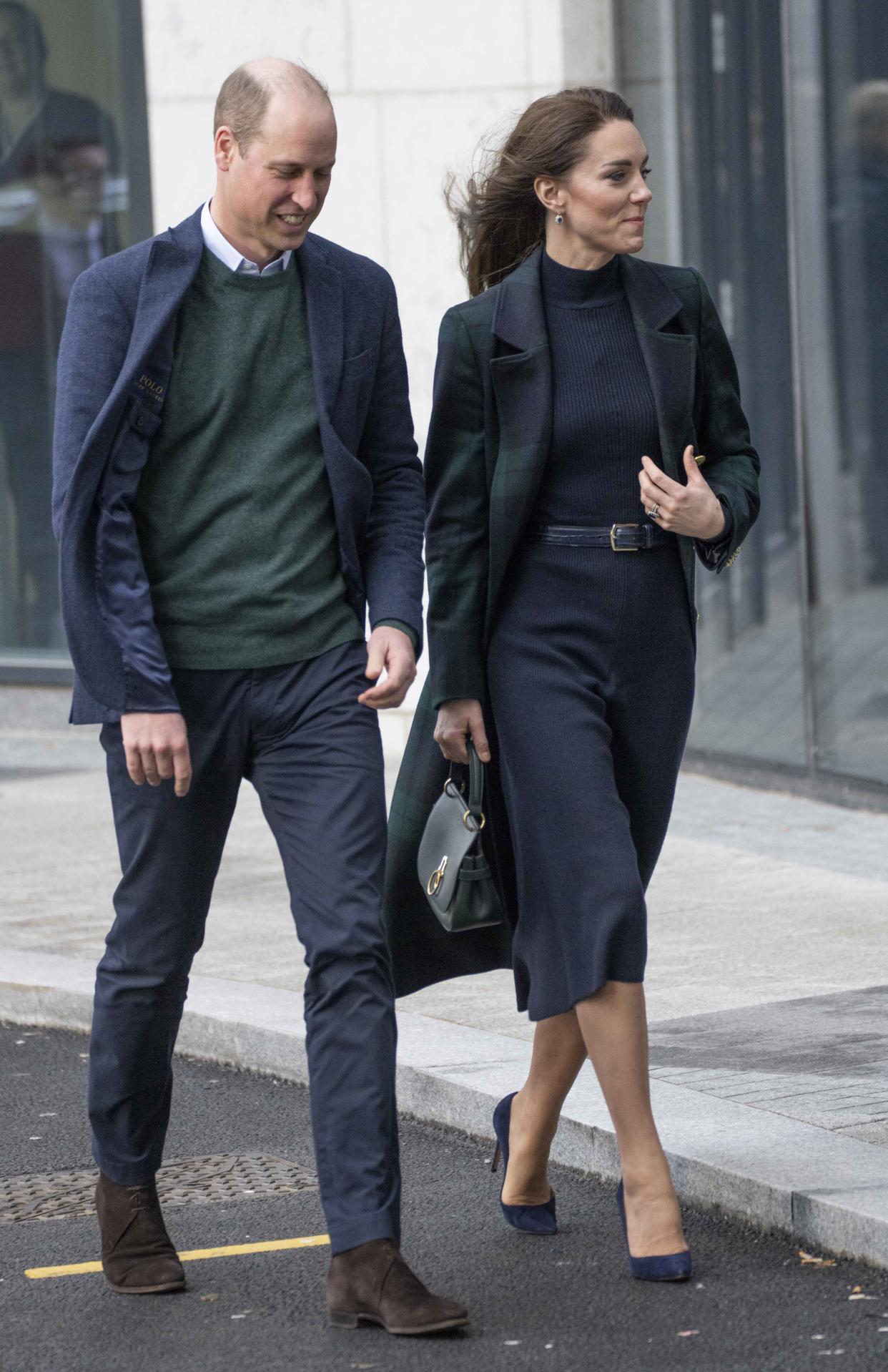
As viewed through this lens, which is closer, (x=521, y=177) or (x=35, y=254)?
(x=521, y=177)

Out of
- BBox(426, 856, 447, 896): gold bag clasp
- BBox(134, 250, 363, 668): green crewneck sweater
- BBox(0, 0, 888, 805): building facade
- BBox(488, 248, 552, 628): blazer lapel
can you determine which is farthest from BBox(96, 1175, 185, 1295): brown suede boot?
BBox(0, 0, 888, 805): building facade

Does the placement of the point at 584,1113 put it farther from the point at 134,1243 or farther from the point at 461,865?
the point at 134,1243

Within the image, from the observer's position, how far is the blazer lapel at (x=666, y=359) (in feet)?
13.0

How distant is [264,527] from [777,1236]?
1.57 metres

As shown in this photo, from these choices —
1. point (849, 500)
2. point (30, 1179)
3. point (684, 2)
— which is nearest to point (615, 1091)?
point (30, 1179)

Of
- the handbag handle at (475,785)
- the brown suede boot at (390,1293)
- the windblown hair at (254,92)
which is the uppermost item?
the windblown hair at (254,92)

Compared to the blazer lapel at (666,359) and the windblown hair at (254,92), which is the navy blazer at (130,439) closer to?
the windblown hair at (254,92)

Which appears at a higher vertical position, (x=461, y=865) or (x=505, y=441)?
(x=505, y=441)

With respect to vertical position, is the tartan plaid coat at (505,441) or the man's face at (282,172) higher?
the man's face at (282,172)

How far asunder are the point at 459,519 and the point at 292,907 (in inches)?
29.1

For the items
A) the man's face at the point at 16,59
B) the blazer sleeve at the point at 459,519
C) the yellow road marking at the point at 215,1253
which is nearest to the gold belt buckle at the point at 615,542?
the blazer sleeve at the point at 459,519

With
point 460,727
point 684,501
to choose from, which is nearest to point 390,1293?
point 460,727

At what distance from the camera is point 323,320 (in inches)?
149

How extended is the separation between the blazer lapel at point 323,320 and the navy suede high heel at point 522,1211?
1.36 meters
